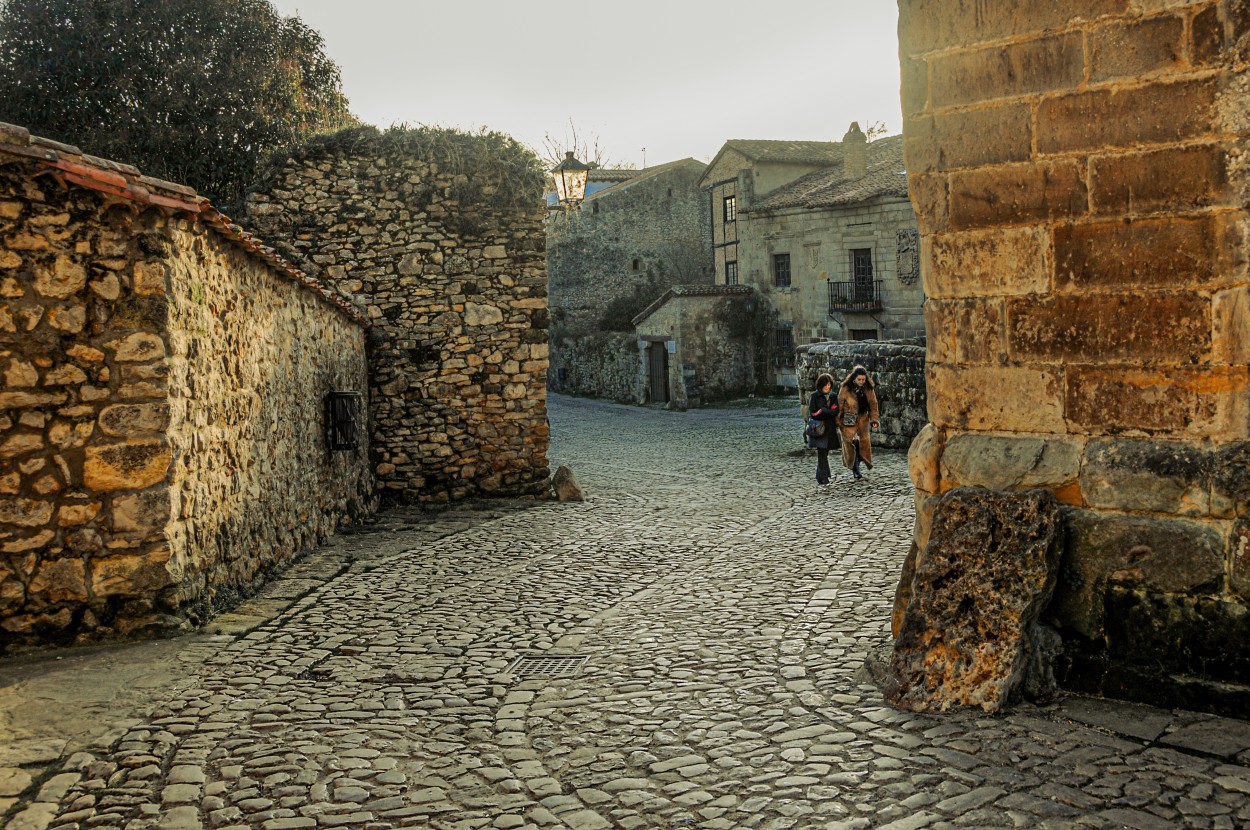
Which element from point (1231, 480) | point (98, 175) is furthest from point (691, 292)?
point (1231, 480)

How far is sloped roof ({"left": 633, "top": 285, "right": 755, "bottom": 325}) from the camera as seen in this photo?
30.8 metres

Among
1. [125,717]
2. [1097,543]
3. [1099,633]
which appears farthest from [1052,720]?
[125,717]

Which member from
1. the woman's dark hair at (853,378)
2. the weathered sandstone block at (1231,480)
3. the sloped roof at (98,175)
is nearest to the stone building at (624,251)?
the woman's dark hair at (853,378)

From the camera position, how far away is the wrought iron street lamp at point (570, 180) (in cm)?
1370

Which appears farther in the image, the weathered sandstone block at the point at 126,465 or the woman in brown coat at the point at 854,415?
the woman in brown coat at the point at 854,415

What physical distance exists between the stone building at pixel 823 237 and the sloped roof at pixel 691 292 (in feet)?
5.86

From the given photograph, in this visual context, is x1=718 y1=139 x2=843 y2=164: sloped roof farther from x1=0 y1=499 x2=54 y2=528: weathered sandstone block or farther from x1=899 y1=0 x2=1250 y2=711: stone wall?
x1=0 y1=499 x2=54 y2=528: weathered sandstone block

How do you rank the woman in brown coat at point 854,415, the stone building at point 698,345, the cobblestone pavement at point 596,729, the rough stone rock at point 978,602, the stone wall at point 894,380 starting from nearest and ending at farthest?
the cobblestone pavement at point 596,729 < the rough stone rock at point 978,602 < the woman in brown coat at point 854,415 < the stone wall at point 894,380 < the stone building at point 698,345

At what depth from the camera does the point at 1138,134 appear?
171 inches

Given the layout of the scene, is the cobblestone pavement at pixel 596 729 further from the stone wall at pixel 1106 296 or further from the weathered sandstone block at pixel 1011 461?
the weathered sandstone block at pixel 1011 461

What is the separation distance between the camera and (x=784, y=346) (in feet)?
108

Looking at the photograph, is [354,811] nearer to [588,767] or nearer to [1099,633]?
[588,767]

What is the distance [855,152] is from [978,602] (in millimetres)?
29948

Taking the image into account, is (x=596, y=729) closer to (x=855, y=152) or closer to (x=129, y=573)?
(x=129, y=573)
